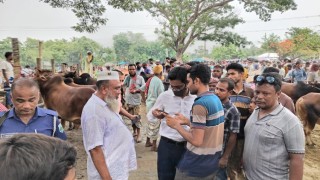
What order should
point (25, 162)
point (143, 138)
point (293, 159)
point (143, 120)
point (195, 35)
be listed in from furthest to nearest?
point (195, 35) → point (143, 120) → point (143, 138) → point (293, 159) → point (25, 162)

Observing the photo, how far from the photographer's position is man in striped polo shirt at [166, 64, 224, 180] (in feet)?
9.02

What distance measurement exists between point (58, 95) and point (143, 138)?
2398 mm

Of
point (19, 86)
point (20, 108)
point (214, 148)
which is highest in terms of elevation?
point (19, 86)

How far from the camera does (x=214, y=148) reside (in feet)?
9.50

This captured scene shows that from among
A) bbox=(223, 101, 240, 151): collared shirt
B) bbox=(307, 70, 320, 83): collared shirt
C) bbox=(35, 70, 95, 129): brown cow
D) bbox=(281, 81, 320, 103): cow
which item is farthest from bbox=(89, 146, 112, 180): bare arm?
bbox=(307, 70, 320, 83): collared shirt

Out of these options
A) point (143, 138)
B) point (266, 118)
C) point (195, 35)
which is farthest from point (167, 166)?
point (195, 35)

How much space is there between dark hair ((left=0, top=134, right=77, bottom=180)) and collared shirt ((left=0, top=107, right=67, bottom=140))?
4.82 ft

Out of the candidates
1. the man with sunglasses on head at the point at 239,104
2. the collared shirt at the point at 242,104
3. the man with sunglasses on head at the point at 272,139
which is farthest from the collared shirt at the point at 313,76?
the man with sunglasses on head at the point at 272,139

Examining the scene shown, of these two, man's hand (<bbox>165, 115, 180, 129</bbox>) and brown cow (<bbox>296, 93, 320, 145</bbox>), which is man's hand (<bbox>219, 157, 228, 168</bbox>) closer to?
man's hand (<bbox>165, 115, 180, 129</bbox>)

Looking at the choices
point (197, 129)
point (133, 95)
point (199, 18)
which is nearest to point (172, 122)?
point (197, 129)

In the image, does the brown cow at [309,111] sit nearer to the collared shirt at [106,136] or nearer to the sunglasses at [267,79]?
the sunglasses at [267,79]

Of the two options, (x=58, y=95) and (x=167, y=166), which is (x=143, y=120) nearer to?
(x=58, y=95)

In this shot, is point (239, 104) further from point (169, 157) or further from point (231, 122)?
point (169, 157)

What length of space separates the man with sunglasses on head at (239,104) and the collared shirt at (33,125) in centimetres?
226
